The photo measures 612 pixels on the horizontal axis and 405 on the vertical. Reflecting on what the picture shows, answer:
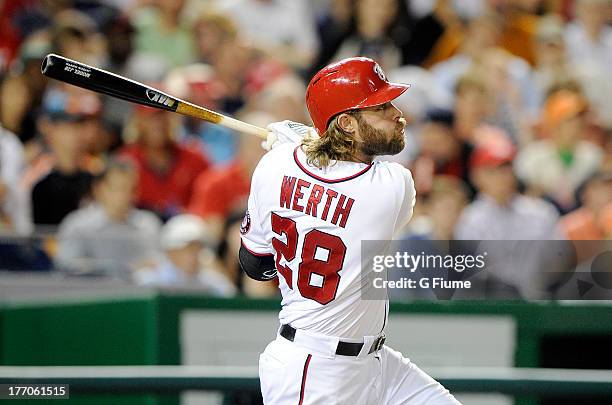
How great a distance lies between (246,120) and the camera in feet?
24.9

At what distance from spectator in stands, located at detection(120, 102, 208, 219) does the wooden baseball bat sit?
319cm

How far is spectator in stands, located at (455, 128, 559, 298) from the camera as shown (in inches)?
265

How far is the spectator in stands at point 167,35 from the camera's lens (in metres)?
8.91

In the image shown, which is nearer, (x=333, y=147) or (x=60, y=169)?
(x=333, y=147)

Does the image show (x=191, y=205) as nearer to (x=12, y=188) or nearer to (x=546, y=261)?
(x=12, y=188)

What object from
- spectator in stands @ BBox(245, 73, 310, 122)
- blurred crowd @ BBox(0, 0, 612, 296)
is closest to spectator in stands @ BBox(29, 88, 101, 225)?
blurred crowd @ BBox(0, 0, 612, 296)

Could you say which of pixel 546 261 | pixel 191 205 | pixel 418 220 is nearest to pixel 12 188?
pixel 191 205

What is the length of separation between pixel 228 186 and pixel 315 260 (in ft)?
11.3

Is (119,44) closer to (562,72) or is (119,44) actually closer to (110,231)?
(110,231)

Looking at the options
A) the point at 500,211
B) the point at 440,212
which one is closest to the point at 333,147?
the point at 440,212

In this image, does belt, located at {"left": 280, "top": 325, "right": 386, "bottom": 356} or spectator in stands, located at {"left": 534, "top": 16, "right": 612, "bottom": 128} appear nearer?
belt, located at {"left": 280, "top": 325, "right": 386, "bottom": 356}

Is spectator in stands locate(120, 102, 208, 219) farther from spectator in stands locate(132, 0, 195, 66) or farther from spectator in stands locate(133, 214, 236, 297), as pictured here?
spectator in stands locate(132, 0, 195, 66)

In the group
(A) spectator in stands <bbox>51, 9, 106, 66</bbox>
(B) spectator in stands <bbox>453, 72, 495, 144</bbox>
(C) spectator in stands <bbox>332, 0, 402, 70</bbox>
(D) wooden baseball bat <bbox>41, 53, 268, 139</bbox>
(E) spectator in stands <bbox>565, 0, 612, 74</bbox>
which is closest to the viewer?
(D) wooden baseball bat <bbox>41, 53, 268, 139</bbox>

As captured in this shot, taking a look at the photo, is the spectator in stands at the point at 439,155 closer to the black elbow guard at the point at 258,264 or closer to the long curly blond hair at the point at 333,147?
the black elbow guard at the point at 258,264
